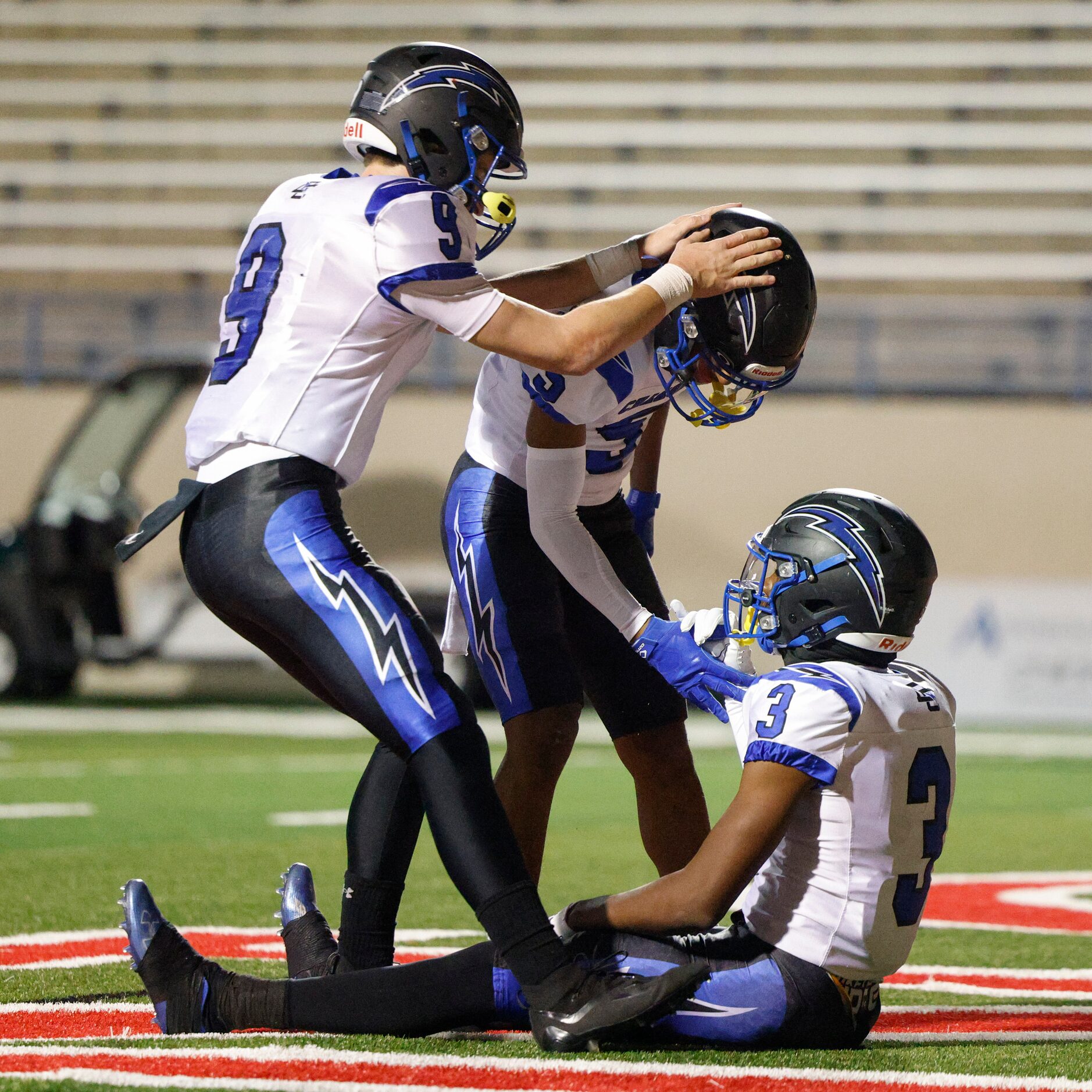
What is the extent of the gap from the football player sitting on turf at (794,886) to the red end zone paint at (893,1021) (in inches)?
7.9

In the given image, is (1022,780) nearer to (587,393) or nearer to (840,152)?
(587,393)

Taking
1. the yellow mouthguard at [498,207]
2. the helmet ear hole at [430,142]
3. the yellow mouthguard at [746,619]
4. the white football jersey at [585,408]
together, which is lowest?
the yellow mouthguard at [746,619]

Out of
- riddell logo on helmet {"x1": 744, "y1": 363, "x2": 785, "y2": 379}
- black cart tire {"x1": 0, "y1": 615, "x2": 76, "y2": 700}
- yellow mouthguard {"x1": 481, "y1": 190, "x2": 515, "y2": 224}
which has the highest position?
yellow mouthguard {"x1": 481, "y1": 190, "x2": 515, "y2": 224}

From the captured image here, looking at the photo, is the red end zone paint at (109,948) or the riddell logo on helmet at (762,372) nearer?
the riddell logo on helmet at (762,372)

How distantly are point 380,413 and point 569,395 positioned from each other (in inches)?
→ 17.7

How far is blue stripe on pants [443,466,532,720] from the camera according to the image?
365cm

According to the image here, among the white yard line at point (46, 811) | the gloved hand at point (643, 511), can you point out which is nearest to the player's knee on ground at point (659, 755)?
the gloved hand at point (643, 511)

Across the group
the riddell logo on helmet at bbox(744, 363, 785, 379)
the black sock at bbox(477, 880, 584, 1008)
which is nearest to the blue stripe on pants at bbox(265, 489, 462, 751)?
the black sock at bbox(477, 880, 584, 1008)

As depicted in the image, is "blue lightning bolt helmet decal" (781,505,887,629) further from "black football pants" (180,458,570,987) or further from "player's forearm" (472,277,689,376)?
"black football pants" (180,458,570,987)

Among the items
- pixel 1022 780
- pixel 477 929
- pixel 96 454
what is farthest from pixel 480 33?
pixel 477 929

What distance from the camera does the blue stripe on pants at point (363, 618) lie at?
2.84 m

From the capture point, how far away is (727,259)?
3307 mm

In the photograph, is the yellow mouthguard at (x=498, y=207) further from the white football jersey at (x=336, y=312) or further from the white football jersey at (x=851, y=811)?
the white football jersey at (x=851, y=811)

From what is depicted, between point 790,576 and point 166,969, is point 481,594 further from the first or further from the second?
point 166,969
